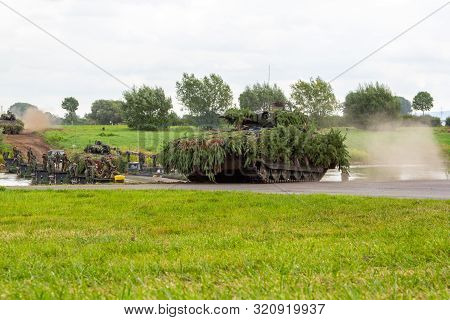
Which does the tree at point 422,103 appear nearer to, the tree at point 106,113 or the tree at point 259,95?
the tree at point 259,95

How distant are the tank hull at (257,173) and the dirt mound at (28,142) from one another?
998 inches

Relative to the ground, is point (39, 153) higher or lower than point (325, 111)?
lower

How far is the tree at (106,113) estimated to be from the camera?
112425 mm

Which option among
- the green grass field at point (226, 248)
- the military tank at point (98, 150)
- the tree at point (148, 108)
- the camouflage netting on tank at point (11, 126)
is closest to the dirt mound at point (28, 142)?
the camouflage netting on tank at point (11, 126)

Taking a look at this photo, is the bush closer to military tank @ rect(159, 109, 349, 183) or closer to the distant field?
the distant field

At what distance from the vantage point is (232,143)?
20906 mm

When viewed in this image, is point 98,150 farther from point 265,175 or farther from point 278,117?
point 265,175

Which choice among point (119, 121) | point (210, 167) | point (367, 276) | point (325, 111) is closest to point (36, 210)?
point (367, 276)

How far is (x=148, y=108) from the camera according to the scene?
208 ft

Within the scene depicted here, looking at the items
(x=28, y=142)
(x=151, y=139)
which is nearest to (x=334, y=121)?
(x=151, y=139)

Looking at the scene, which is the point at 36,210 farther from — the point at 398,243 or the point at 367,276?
the point at 367,276

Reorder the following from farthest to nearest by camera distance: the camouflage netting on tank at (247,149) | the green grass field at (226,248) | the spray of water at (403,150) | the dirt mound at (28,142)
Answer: the dirt mound at (28,142) → the spray of water at (403,150) → the camouflage netting on tank at (247,149) → the green grass field at (226,248)

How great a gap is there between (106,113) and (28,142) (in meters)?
64.0

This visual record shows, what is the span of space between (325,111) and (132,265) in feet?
174
